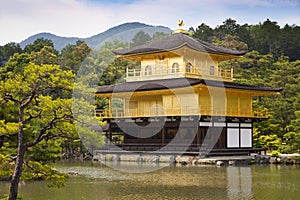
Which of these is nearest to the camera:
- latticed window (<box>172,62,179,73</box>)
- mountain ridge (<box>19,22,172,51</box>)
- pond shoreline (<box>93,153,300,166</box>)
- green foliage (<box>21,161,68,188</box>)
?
green foliage (<box>21,161,68,188</box>)

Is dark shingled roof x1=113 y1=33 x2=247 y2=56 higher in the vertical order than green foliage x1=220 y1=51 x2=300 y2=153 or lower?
higher

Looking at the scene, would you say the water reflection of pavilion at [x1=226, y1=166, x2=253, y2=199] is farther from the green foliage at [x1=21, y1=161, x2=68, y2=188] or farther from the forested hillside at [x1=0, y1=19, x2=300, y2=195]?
the green foliage at [x1=21, y1=161, x2=68, y2=188]

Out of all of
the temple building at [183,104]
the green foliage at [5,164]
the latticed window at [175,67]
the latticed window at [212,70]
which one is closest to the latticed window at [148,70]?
the temple building at [183,104]

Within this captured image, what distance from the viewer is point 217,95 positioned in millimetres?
31781

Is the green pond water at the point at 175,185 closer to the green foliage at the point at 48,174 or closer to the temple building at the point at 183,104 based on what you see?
the green foliage at the point at 48,174

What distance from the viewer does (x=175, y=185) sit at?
18453 millimetres

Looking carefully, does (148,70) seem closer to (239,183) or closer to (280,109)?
(280,109)

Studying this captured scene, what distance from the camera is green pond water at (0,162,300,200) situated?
52.5 feet

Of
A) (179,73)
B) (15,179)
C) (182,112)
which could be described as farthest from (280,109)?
(15,179)

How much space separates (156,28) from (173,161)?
317 feet

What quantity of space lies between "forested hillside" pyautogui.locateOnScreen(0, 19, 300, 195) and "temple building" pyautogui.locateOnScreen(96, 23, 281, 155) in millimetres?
2193

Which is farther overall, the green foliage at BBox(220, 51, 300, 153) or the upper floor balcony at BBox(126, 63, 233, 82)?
the upper floor balcony at BBox(126, 63, 233, 82)

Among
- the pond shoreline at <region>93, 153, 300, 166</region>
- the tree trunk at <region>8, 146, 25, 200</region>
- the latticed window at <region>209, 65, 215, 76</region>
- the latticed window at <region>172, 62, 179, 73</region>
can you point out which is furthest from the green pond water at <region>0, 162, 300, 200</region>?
the latticed window at <region>209, 65, 215, 76</region>

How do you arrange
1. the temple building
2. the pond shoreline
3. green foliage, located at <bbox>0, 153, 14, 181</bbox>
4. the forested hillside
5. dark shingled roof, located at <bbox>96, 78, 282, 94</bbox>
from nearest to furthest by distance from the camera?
the forested hillside < green foliage, located at <bbox>0, 153, 14, 181</bbox> < the pond shoreline < the temple building < dark shingled roof, located at <bbox>96, 78, 282, 94</bbox>
